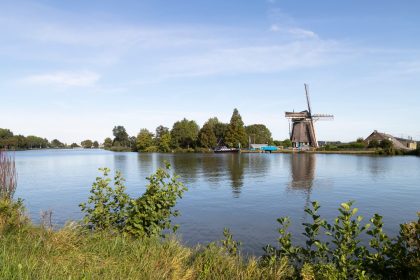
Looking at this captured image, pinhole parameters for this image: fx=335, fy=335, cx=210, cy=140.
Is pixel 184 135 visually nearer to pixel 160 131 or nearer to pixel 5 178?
pixel 160 131

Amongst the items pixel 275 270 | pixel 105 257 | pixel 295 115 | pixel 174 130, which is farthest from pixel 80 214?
pixel 174 130

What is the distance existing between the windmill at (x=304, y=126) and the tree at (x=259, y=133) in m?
36.4

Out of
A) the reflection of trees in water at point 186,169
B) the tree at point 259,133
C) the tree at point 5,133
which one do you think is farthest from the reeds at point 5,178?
the tree at point 5,133

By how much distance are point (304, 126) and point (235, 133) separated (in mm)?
23852

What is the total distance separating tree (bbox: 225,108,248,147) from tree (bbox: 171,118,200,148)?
672 inches

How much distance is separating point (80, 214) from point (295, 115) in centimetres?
8537

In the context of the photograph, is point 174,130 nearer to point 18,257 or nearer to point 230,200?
point 230,200

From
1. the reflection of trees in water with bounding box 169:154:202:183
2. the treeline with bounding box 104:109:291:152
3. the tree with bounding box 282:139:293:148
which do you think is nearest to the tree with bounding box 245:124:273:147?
the treeline with bounding box 104:109:291:152

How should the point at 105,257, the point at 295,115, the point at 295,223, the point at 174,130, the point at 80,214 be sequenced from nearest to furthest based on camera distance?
the point at 105,257 → the point at 295,223 → the point at 80,214 → the point at 295,115 → the point at 174,130

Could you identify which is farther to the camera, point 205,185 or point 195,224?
point 205,185

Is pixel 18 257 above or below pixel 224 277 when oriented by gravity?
above

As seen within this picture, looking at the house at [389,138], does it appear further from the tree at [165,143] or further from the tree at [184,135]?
the tree at [165,143]

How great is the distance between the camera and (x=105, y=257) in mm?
6188

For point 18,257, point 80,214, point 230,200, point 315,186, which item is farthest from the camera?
point 315,186
